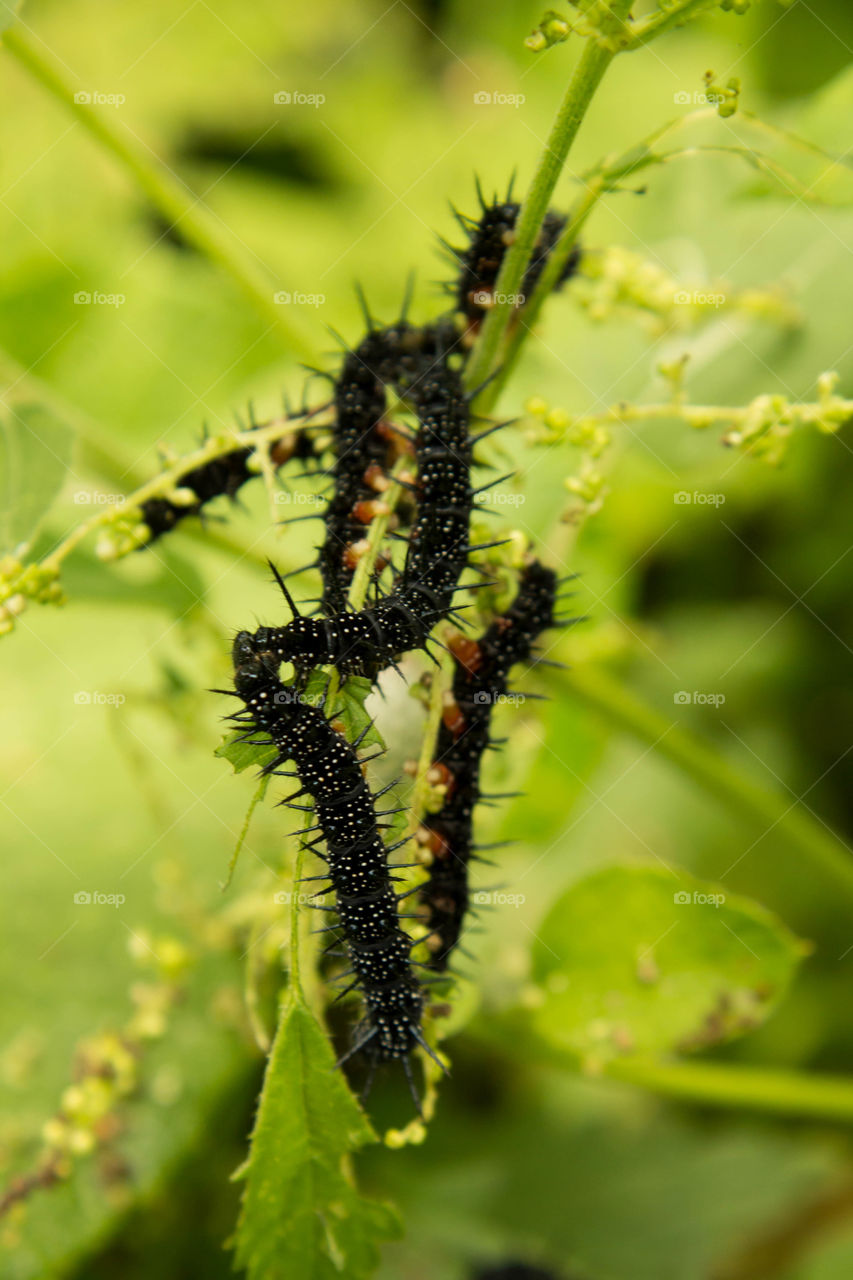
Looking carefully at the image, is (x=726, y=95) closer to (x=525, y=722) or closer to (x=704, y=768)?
(x=525, y=722)

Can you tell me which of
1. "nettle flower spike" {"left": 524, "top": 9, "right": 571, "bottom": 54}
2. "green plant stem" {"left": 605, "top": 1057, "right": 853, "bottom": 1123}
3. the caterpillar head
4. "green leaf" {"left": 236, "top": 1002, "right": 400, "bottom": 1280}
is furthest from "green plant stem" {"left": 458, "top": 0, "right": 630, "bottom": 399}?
"green plant stem" {"left": 605, "top": 1057, "right": 853, "bottom": 1123}

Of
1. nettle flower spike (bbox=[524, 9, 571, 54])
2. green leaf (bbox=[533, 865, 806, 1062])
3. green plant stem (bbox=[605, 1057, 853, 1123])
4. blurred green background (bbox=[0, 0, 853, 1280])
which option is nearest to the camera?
nettle flower spike (bbox=[524, 9, 571, 54])

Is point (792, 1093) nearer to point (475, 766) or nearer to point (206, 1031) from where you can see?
point (475, 766)

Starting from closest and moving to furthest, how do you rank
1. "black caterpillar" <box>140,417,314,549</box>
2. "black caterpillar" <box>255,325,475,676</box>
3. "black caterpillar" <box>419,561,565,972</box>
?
1. "black caterpillar" <box>255,325,475,676</box>
2. "black caterpillar" <box>419,561,565,972</box>
3. "black caterpillar" <box>140,417,314,549</box>

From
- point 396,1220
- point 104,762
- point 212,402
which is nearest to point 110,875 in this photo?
point 104,762

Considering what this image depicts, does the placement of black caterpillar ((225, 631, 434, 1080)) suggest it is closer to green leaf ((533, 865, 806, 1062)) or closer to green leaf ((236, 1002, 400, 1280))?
green leaf ((236, 1002, 400, 1280))
